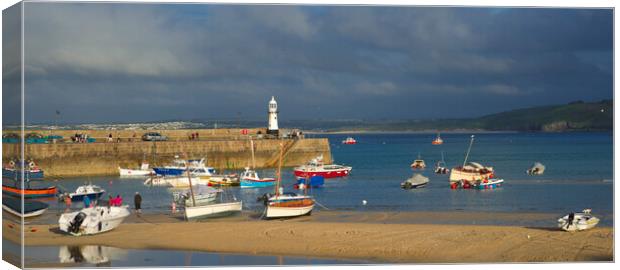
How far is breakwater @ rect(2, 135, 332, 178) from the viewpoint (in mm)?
40375

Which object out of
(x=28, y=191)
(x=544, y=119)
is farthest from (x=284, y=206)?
(x=544, y=119)

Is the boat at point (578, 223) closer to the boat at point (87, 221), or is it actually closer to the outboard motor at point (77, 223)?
the boat at point (87, 221)

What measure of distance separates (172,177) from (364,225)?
744 inches

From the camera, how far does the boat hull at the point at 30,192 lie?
1498cm

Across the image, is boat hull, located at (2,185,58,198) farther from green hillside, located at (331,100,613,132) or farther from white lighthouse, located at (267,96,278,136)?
green hillside, located at (331,100,613,132)

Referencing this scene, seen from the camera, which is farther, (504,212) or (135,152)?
(135,152)

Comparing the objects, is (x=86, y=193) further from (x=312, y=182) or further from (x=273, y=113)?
(x=312, y=182)

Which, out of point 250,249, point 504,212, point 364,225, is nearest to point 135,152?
point 504,212

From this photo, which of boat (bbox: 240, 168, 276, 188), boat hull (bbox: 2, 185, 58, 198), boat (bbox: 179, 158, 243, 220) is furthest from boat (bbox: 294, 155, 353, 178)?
boat (bbox: 179, 158, 243, 220)

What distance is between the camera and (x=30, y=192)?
24.1m

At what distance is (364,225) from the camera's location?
67.6ft

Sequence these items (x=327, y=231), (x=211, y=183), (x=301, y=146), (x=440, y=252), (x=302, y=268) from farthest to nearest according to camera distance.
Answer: (x=301, y=146), (x=211, y=183), (x=327, y=231), (x=440, y=252), (x=302, y=268)

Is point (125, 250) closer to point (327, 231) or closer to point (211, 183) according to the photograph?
point (327, 231)

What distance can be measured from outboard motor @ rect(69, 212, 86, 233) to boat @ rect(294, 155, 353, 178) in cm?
2307
